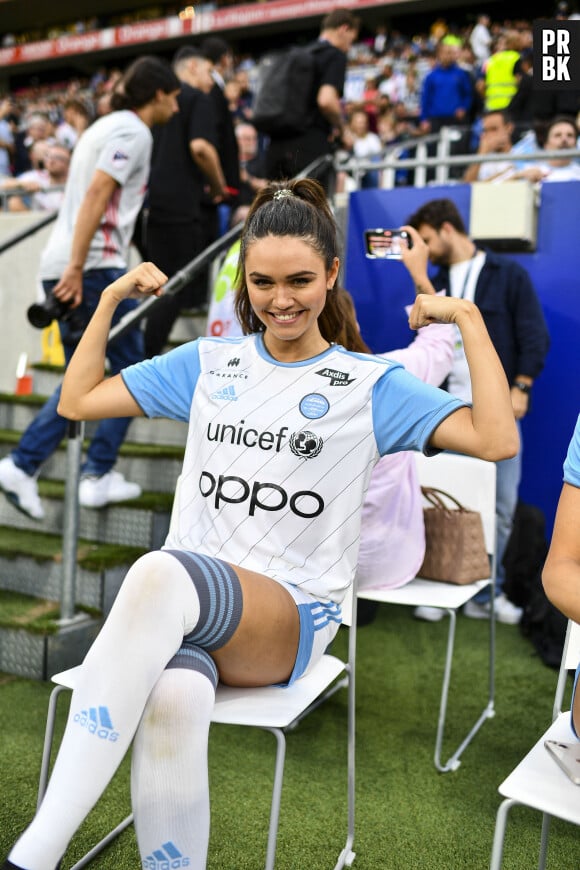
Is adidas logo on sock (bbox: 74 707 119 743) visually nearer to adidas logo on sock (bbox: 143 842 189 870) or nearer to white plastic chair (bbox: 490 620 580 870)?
adidas logo on sock (bbox: 143 842 189 870)

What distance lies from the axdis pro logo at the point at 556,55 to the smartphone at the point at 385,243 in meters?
0.91

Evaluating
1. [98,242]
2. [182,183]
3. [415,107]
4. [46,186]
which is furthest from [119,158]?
[415,107]

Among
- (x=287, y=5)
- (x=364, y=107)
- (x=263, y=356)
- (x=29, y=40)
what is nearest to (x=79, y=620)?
(x=263, y=356)

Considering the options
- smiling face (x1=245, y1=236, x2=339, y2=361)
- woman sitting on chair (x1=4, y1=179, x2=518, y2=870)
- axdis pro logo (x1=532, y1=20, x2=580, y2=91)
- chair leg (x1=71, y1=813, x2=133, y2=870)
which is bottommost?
chair leg (x1=71, y1=813, x2=133, y2=870)

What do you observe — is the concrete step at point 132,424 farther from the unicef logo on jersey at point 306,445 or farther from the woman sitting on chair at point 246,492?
the unicef logo on jersey at point 306,445

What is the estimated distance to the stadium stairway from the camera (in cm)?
286

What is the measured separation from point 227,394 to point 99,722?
27.9 inches

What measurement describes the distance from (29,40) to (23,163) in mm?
10714

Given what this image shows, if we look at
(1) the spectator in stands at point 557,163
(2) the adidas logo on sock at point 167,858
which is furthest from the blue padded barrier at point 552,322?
(2) the adidas logo on sock at point 167,858

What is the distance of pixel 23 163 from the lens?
9.65 m

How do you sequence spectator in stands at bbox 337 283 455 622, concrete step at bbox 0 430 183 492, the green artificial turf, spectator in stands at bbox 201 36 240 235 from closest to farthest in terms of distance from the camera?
1. the green artificial turf
2. spectator in stands at bbox 337 283 455 622
3. concrete step at bbox 0 430 183 492
4. spectator in stands at bbox 201 36 240 235

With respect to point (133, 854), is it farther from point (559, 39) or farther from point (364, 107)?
point (364, 107)

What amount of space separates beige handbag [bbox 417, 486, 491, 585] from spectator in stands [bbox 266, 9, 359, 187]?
2.36 meters

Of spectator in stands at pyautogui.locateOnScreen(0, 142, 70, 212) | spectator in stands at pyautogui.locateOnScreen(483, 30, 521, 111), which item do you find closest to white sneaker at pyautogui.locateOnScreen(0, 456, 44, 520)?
spectator in stands at pyautogui.locateOnScreen(0, 142, 70, 212)
